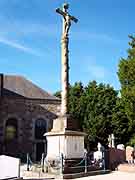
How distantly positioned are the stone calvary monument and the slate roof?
1788 cm

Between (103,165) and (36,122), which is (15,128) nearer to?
(36,122)

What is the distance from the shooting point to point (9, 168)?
543 inches

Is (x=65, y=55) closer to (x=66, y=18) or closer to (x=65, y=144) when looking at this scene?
(x=66, y=18)

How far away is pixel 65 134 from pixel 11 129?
61.6 feet

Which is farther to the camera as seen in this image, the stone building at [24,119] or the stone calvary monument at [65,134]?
the stone building at [24,119]

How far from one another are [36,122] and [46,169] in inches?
740

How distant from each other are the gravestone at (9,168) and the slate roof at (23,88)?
21157mm

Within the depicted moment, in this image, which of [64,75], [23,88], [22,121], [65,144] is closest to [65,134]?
[65,144]

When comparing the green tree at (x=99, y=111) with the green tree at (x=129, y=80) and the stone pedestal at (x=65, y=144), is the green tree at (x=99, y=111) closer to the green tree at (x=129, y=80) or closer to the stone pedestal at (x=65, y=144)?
the green tree at (x=129, y=80)

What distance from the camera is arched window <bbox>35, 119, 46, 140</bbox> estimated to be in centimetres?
3469

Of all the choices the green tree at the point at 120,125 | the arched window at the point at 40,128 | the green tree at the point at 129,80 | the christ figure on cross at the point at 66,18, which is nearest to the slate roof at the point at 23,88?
the arched window at the point at 40,128

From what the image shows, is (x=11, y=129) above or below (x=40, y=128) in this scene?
below

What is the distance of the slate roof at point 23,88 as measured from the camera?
116ft

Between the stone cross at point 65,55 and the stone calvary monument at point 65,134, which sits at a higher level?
the stone cross at point 65,55
